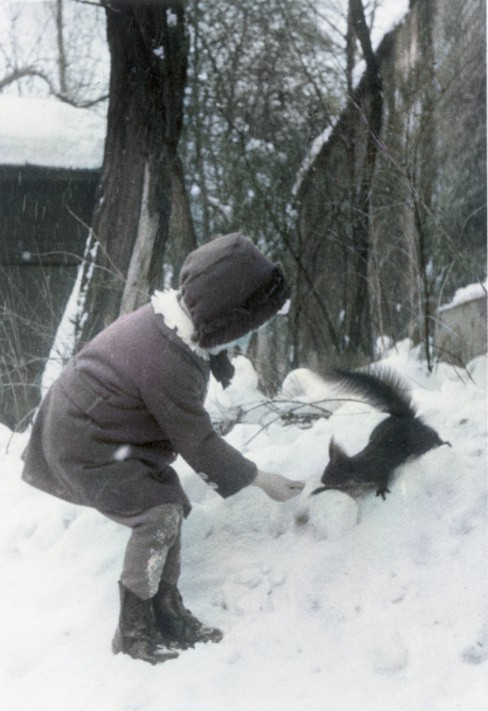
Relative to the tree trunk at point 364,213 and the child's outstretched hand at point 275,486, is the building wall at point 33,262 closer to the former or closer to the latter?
the tree trunk at point 364,213

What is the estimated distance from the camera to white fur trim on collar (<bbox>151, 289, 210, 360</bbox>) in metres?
1.93

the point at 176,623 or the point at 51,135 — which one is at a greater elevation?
the point at 51,135

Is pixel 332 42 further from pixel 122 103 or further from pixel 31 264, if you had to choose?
pixel 31 264

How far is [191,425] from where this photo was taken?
1.91 metres

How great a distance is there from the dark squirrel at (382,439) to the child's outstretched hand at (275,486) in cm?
10

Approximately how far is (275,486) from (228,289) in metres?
0.58

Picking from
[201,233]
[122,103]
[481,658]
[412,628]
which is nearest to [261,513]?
[412,628]

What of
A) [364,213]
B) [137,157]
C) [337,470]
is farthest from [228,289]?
[137,157]

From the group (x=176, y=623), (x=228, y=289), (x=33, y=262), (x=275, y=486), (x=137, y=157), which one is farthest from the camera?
(x=33, y=262)

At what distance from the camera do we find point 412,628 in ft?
6.03

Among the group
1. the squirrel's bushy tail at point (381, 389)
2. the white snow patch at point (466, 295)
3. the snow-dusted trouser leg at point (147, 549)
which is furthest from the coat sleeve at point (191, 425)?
the white snow patch at point (466, 295)

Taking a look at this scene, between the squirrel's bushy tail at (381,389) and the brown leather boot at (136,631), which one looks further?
the squirrel's bushy tail at (381,389)

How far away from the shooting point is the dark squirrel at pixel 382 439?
223cm

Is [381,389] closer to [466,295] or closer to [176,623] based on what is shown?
[176,623]
